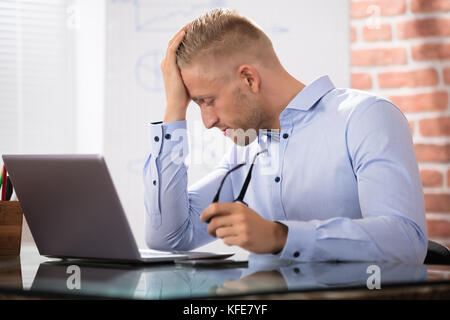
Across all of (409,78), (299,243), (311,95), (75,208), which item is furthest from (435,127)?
(75,208)

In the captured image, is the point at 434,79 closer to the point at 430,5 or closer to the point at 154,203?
the point at 430,5

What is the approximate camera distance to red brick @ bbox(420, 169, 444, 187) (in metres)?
1.92

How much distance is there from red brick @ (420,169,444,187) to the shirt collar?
70cm

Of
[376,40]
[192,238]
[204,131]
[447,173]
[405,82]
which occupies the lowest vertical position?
[192,238]

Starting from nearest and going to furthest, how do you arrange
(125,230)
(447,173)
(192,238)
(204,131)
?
1. (125,230)
2. (192,238)
3. (447,173)
4. (204,131)

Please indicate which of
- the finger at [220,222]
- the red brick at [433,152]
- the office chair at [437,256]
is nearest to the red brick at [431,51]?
the red brick at [433,152]

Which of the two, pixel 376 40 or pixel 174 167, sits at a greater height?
pixel 376 40

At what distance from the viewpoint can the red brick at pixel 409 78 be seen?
1.93 meters

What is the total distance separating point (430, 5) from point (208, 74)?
964 mm

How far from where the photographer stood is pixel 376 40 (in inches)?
78.4

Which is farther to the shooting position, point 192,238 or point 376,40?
→ point 376,40

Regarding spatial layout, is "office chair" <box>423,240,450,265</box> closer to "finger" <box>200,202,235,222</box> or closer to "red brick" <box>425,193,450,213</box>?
"finger" <box>200,202,235,222</box>

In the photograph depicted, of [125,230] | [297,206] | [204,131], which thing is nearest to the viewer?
[125,230]
